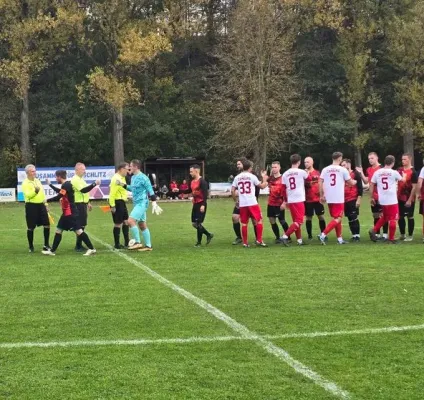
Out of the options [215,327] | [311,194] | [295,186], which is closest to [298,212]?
[295,186]

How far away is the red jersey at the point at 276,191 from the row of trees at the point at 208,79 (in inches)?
1072

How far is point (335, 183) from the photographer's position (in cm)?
1411

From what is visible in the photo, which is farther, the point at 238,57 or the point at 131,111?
the point at 131,111

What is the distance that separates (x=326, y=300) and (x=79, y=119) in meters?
41.3

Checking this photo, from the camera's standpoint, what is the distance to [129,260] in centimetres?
1222

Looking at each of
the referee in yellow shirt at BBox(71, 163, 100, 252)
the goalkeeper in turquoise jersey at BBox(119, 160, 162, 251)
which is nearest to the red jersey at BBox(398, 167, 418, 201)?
the goalkeeper in turquoise jersey at BBox(119, 160, 162, 251)

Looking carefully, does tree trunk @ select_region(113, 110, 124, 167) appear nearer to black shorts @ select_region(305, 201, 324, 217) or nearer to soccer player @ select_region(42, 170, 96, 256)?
black shorts @ select_region(305, 201, 324, 217)

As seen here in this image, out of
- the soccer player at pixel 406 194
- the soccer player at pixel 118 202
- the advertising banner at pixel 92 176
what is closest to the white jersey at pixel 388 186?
the soccer player at pixel 406 194

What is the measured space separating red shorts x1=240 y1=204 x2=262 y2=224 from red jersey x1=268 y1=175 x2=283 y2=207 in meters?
1.20

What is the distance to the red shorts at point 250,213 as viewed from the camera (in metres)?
13.8

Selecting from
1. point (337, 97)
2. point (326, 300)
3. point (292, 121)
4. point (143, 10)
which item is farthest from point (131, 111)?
point (326, 300)

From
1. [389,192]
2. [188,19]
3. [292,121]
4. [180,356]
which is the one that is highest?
[188,19]

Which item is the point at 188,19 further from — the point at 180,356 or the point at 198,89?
the point at 180,356

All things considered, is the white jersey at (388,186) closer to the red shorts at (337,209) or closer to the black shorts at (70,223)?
the red shorts at (337,209)
